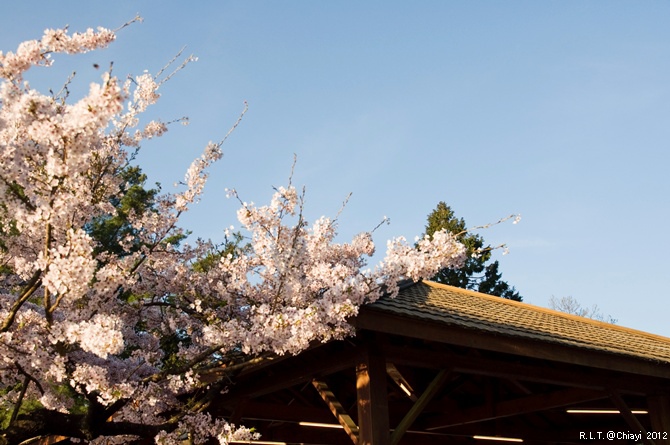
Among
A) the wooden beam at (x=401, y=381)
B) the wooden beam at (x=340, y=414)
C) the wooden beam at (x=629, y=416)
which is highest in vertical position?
the wooden beam at (x=401, y=381)

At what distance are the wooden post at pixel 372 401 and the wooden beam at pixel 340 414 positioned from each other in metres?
0.13

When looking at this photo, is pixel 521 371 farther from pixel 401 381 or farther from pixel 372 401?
pixel 372 401

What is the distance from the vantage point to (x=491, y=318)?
796 centimetres

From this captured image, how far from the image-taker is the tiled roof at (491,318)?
643 centimetres

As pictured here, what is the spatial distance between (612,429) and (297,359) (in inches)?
276

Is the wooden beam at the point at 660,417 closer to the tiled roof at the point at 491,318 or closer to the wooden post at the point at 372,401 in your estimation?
the tiled roof at the point at 491,318

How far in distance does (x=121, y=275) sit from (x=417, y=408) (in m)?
3.02

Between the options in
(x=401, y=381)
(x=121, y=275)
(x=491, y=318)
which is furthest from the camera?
(x=401, y=381)

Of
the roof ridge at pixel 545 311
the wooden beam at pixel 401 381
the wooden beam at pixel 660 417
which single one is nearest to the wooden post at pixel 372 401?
the wooden beam at pixel 401 381

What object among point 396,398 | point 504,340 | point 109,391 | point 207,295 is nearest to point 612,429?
point 396,398

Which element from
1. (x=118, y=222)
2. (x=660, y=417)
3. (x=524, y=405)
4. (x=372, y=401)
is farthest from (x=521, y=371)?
(x=118, y=222)

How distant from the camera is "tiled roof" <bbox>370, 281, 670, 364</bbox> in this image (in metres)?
6.43

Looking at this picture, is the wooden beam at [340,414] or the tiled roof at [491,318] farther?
the tiled roof at [491,318]

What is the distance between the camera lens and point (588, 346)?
24.4 ft
